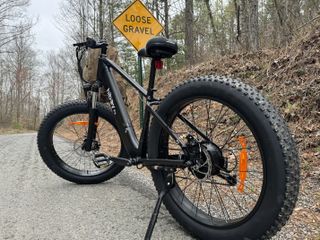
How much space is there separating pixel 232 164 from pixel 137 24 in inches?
174

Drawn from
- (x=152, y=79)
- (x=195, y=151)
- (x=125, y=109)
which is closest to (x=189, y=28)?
(x=125, y=109)

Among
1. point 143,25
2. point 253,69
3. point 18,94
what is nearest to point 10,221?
point 143,25

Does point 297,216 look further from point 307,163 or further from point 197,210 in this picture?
point 307,163

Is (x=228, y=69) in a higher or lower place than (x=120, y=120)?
higher

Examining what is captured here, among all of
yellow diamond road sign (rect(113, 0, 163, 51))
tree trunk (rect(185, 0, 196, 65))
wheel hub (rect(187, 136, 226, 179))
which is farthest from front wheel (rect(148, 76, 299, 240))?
tree trunk (rect(185, 0, 196, 65))

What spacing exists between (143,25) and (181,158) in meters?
4.51

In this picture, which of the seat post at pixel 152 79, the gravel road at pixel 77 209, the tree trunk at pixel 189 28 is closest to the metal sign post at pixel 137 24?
the gravel road at pixel 77 209

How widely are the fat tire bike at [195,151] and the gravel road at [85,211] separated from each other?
22cm

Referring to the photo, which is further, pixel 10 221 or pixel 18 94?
pixel 18 94

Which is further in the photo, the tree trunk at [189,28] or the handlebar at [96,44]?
the tree trunk at [189,28]

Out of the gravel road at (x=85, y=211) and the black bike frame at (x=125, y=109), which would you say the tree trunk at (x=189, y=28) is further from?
the black bike frame at (x=125, y=109)

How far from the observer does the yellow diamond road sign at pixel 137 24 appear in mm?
6149

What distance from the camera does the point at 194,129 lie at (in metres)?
2.27

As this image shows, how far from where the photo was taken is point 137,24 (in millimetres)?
6223
